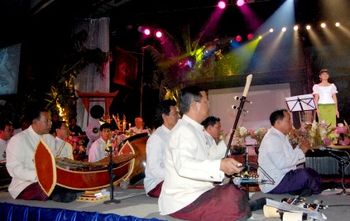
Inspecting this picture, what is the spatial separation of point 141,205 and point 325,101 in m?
6.05

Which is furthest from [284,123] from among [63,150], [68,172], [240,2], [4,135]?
[4,135]

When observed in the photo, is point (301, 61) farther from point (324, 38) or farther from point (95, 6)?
point (95, 6)

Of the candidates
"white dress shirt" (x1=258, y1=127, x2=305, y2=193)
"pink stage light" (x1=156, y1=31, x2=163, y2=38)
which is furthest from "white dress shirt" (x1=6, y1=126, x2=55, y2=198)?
"pink stage light" (x1=156, y1=31, x2=163, y2=38)

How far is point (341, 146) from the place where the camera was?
6.07m

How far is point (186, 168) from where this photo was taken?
2908 mm

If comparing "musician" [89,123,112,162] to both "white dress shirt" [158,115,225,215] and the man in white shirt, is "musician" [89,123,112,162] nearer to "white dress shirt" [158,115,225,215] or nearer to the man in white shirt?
the man in white shirt

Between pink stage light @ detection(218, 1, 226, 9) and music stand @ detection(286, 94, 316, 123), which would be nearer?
music stand @ detection(286, 94, 316, 123)

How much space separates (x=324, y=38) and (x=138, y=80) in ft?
20.6

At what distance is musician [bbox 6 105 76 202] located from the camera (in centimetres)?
477

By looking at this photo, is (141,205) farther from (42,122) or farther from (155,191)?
(42,122)

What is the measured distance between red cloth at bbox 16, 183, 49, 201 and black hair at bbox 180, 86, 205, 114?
2530 mm

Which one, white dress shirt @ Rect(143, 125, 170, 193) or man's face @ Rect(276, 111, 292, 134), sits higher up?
man's face @ Rect(276, 111, 292, 134)

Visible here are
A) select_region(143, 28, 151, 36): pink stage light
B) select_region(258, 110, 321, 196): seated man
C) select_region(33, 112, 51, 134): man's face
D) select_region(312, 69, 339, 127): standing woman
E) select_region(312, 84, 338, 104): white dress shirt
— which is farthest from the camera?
select_region(143, 28, 151, 36): pink stage light

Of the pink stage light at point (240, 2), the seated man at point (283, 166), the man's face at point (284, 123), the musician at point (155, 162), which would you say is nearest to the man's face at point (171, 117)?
the musician at point (155, 162)
